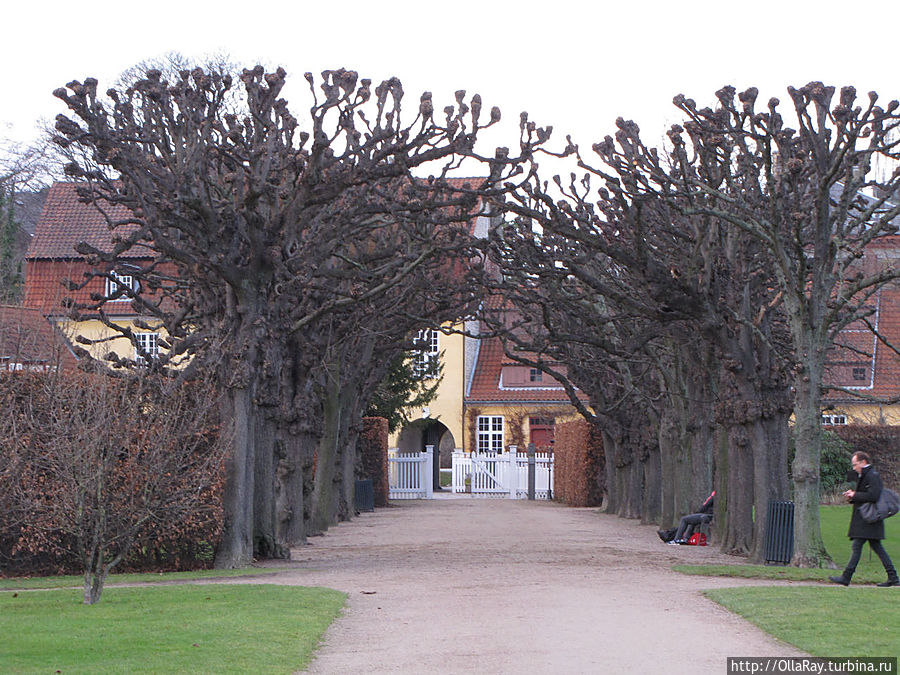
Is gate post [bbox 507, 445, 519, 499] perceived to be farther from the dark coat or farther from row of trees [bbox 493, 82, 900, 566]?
the dark coat

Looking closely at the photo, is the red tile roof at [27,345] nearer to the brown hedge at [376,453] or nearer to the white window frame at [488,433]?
the brown hedge at [376,453]

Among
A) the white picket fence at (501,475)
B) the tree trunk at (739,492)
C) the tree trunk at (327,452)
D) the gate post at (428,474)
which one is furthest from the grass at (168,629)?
the white picket fence at (501,475)

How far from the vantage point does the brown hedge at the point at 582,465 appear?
45750 millimetres

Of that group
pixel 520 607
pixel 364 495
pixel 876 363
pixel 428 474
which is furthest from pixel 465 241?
pixel 876 363

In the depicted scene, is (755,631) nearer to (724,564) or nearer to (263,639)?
(263,639)

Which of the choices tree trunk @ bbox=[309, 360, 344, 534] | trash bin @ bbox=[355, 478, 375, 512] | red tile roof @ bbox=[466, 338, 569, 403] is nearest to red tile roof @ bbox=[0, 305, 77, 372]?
tree trunk @ bbox=[309, 360, 344, 534]

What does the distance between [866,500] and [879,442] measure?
102 ft

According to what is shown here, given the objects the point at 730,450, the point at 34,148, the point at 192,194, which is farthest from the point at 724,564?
the point at 34,148

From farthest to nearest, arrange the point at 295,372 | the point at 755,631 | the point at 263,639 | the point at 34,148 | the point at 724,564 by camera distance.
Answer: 1. the point at 34,148
2. the point at 295,372
3. the point at 724,564
4. the point at 755,631
5. the point at 263,639

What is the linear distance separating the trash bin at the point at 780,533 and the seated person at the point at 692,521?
4445mm

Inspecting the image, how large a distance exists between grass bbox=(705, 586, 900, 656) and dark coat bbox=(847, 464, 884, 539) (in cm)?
65

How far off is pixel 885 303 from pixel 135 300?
115 ft

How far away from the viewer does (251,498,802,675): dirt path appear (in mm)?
10117

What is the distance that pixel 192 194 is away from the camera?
59.9ft
